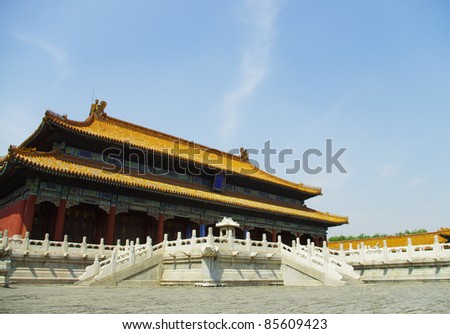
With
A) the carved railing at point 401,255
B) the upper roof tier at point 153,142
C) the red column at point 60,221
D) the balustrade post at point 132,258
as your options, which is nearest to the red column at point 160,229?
the upper roof tier at point 153,142

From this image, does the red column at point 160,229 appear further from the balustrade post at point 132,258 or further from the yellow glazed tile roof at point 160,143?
the balustrade post at point 132,258

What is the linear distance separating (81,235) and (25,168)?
5188mm

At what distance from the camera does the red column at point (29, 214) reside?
1697cm

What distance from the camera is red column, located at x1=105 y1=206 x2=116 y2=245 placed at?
19422mm

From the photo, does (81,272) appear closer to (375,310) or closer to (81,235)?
(81,235)

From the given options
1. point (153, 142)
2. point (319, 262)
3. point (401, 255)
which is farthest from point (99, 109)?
point (401, 255)

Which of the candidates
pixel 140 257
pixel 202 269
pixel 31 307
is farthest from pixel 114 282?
pixel 31 307

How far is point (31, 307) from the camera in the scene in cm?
625

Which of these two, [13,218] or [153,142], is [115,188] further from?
[153,142]

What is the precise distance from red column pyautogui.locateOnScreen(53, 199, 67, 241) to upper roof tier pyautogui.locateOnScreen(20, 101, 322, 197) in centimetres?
405

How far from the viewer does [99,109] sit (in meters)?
25.1

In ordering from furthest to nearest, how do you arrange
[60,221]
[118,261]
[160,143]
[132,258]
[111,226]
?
[160,143], [111,226], [60,221], [132,258], [118,261]

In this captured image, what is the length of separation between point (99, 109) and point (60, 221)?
9840 mm

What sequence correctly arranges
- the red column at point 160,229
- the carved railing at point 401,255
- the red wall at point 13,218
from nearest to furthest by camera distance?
1. the carved railing at point 401,255
2. the red wall at point 13,218
3. the red column at point 160,229
